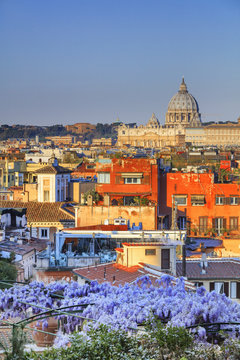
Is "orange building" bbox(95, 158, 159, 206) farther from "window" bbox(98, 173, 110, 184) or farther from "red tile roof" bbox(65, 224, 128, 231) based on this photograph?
"red tile roof" bbox(65, 224, 128, 231)

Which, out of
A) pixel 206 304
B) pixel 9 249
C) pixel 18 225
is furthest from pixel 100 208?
pixel 206 304

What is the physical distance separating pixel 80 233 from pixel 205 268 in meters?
2.39

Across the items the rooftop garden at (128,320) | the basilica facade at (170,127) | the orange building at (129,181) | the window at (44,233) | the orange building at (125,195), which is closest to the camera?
the rooftop garden at (128,320)

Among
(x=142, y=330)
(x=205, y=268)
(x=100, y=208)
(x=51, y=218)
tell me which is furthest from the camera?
(x=51, y=218)

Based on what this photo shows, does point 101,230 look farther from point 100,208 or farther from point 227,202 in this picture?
point 227,202

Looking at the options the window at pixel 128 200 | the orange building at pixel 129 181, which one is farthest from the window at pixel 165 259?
the orange building at pixel 129 181

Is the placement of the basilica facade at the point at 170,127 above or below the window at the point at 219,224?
above

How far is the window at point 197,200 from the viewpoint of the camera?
14997 mm

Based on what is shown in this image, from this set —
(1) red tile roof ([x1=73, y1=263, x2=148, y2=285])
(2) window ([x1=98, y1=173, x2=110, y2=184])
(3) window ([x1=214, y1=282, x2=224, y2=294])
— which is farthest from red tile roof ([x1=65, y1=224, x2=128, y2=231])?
(2) window ([x1=98, y1=173, x2=110, y2=184])

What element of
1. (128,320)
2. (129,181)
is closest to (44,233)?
(129,181)

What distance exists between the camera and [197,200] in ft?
49.4

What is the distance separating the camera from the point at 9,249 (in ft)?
36.5

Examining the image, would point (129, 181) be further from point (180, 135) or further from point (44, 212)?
point (180, 135)

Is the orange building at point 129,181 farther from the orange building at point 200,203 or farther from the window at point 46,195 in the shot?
the window at point 46,195
